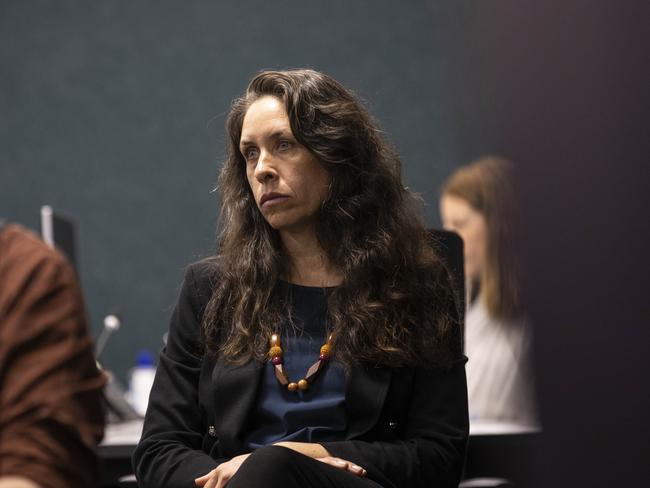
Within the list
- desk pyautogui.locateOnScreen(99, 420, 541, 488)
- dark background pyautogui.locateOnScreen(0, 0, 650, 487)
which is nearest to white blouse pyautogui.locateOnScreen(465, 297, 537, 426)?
desk pyautogui.locateOnScreen(99, 420, 541, 488)

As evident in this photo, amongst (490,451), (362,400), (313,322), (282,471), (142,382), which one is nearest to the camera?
(282,471)

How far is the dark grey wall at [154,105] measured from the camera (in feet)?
15.6

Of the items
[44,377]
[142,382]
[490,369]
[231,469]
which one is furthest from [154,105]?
Answer: [44,377]

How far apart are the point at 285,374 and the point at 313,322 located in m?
0.13

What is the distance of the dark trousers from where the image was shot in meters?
1.50

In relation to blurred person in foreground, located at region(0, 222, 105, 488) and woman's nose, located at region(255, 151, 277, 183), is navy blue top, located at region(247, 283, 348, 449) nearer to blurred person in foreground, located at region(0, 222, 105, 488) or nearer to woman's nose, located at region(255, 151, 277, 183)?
woman's nose, located at region(255, 151, 277, 183)

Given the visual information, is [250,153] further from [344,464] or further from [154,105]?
[154,105]

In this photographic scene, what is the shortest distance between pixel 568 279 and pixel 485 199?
2455 mm

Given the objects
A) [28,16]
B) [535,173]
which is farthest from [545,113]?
Result: [28,16]

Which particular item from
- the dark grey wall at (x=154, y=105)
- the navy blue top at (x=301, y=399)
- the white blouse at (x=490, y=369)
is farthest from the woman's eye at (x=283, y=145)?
the dark grey wall at (x=154, y=105)

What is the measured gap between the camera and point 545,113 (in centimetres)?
57

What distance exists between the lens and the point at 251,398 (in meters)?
1.82

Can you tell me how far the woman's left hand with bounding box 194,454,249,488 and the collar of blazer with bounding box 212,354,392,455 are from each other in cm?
12

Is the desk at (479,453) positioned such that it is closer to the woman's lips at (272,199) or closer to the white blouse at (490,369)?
the white blouse at (490,369)
